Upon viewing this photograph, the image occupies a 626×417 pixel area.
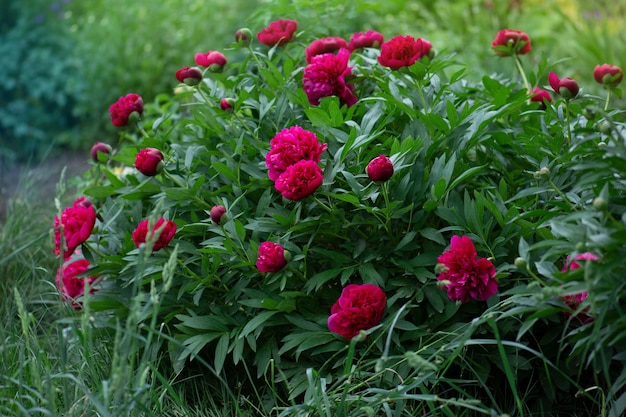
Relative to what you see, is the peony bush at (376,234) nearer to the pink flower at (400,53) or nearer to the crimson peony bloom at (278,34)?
the pink flower at (400,53)

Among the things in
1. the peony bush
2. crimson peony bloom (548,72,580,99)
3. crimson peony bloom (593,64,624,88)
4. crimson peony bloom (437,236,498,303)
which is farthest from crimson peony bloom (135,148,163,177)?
crimson peony bloom (593,64,624,88)

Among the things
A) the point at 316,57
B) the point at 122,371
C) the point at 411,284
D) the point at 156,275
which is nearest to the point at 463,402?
the point at 411,284

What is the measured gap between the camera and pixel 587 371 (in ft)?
6.74

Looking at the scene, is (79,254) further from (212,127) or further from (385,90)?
(385,90)

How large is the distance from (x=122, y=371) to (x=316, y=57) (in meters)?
1.26

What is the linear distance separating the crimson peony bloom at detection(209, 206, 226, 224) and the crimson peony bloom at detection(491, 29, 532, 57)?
3.86 ft

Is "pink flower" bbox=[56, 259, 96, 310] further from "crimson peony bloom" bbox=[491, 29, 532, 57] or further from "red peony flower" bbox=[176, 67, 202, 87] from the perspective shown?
"crimson peony bloom" bbox=[491, 29, 532, 57]

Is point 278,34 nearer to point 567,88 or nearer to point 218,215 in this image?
point 218,215

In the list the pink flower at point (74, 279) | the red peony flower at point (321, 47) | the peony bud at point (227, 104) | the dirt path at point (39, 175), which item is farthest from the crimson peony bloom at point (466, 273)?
the dirt path at point (39, 175)

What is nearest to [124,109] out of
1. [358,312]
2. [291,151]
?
[291,151]

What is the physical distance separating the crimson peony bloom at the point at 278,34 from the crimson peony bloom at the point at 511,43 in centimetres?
72

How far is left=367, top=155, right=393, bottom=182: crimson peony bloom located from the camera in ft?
6.19

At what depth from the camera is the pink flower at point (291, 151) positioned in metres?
1.95

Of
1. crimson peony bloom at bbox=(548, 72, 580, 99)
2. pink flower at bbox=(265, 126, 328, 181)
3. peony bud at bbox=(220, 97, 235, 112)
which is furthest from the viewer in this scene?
peony bud at bbox=(220, 97, 235, 112)
